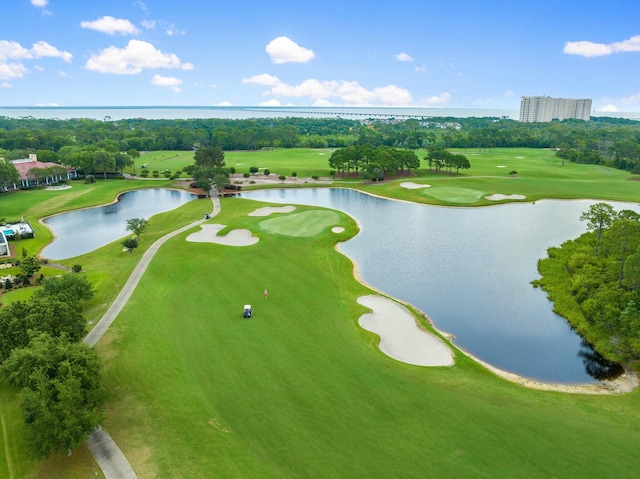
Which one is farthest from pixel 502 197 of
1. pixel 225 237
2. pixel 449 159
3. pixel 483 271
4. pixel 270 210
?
pixel 225 237

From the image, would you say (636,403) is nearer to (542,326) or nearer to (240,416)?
(542,326)

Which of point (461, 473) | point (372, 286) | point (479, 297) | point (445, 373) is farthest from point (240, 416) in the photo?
point (479, 297)

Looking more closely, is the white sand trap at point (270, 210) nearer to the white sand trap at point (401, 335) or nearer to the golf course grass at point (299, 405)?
the golf course grass at point (299, 405)

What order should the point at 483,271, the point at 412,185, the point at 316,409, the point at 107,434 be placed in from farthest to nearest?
the point at 412,185 < the point at 483,271 < the point at 316,409 < the point at 107,434

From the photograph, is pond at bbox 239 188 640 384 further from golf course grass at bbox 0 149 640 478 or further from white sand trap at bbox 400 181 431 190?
white sand trap at bbox 400 181 431 190

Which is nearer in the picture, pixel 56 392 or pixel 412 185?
pixel 56 392

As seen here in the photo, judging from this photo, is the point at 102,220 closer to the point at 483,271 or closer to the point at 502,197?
the point at 483,271

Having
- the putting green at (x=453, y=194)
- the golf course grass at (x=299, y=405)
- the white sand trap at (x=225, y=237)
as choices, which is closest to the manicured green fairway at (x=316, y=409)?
the golf course grass at (x=299, y=405)
